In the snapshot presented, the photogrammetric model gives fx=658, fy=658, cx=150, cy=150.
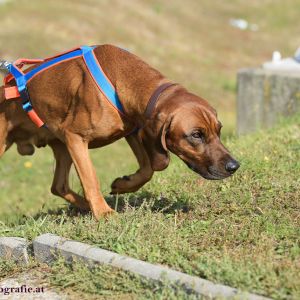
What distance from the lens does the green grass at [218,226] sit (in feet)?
11.5

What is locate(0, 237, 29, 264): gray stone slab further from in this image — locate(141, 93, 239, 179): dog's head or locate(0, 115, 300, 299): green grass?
locate(141, 93, 239, 179): dog's head

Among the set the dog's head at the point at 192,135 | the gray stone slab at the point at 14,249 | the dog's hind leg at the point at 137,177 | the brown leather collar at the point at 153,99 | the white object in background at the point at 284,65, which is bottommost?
the gray stone slab at the point at 14,249

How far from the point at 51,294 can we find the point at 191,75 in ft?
42.9

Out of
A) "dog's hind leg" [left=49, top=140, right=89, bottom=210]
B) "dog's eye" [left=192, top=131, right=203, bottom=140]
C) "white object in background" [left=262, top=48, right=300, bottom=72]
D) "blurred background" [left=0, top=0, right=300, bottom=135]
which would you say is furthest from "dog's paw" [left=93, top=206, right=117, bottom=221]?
"blurred background" [left=0, top=0, right=300, bottom=135]

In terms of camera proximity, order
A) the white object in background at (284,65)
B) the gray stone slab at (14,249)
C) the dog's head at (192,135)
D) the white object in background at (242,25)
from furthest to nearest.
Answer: the white object in background at (242,25) → the white object in background at (284,65) → the gray stone slab at (14,249) → the dog's head at (192,135)

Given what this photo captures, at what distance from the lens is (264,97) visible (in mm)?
9172

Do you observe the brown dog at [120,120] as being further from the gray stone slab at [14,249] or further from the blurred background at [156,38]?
the blurred background at [156,38]

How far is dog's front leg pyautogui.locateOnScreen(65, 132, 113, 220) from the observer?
4.64 m

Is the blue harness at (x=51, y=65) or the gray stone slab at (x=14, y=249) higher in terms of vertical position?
the blue harness at (x=51, y=65)

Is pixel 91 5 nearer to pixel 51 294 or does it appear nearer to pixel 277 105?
pixel 277 105

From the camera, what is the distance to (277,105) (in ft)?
29.6

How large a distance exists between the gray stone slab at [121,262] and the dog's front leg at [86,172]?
469 mm

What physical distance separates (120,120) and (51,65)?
0.86m

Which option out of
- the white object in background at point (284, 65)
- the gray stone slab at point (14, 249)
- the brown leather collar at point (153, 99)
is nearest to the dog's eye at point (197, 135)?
the brown leather collar at point (153, 99)
